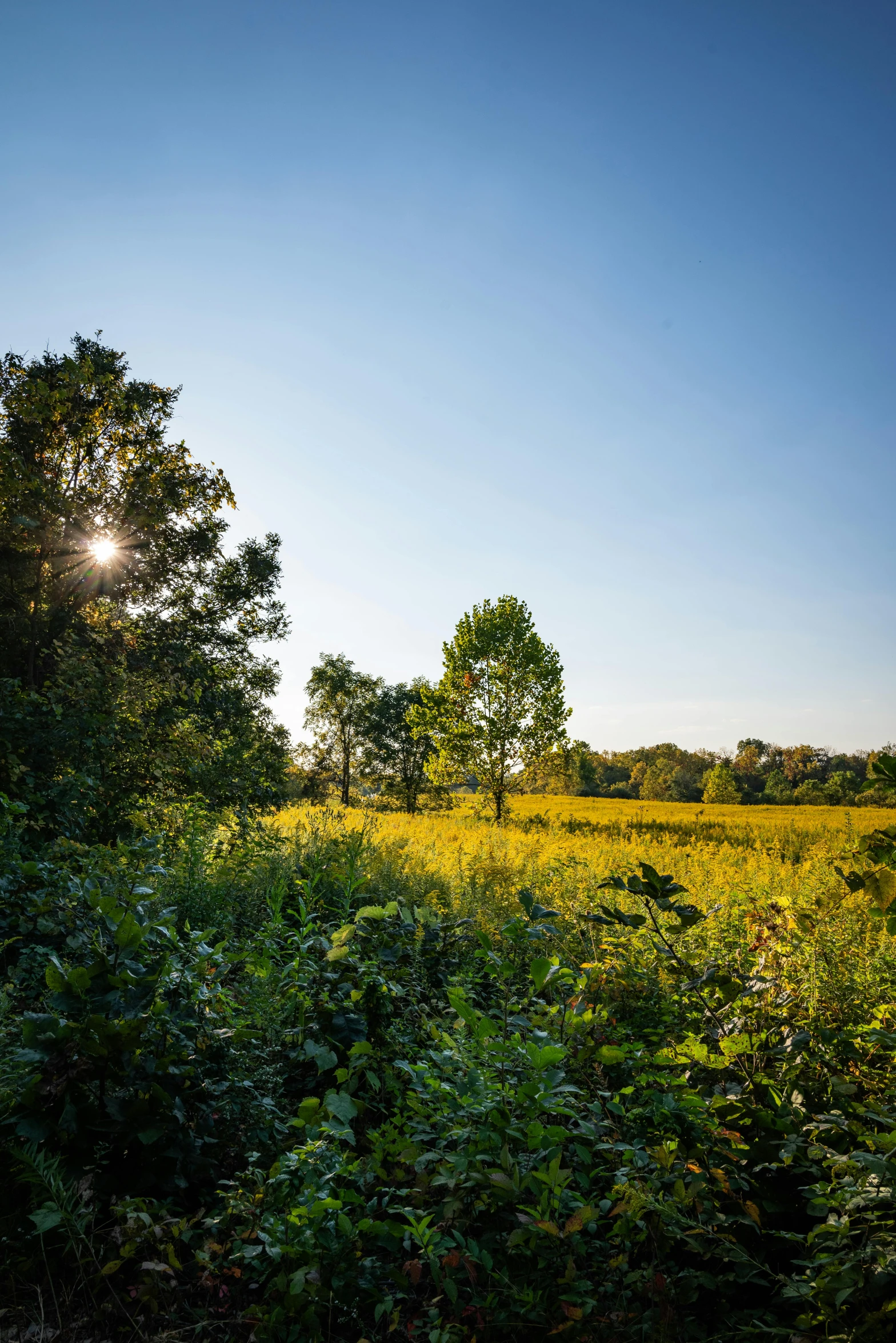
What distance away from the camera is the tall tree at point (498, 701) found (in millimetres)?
20453

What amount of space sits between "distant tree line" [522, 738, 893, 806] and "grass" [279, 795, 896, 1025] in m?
11.7

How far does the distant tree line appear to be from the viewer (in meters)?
25.0

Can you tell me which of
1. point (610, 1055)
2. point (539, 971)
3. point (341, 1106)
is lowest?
point (341, 1106)

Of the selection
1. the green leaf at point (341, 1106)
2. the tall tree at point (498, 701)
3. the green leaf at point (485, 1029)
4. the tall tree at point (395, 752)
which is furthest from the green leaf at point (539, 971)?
the tall tree at point (395, 752)

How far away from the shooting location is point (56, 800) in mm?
5441

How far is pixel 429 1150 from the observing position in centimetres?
206

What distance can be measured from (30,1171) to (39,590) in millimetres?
7511

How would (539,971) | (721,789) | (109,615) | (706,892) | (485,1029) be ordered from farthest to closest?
(721,789)
(109,615)
(706,892)
(539,971)
(485,1029)

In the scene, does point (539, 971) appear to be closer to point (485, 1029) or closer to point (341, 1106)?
point (485, 1029)

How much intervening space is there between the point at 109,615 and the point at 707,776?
47.2m

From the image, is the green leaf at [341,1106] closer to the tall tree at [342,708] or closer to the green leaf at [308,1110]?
the green leaf at [308,1110]

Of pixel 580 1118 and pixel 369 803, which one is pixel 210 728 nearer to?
pixel 580 1118

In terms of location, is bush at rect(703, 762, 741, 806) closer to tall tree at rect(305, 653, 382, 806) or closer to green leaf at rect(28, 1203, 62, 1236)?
tall tree at rect(305, 653, 382, 806)

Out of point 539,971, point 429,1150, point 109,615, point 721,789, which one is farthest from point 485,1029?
point 721,789
